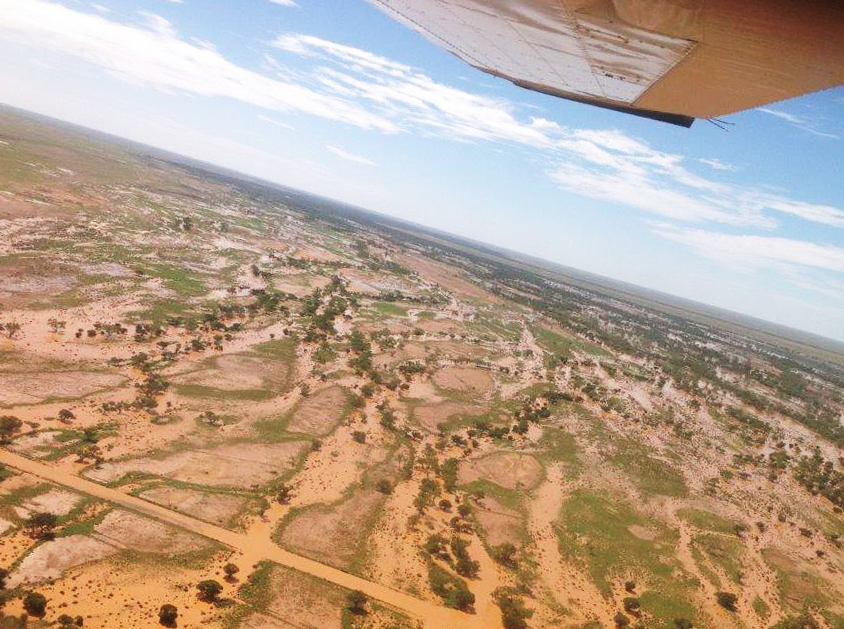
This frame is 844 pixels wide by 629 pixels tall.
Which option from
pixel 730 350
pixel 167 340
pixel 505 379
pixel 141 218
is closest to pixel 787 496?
pixel 505 379

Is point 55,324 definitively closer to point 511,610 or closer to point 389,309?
point 511,610

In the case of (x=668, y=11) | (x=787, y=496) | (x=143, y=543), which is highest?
(x=668, y=11)

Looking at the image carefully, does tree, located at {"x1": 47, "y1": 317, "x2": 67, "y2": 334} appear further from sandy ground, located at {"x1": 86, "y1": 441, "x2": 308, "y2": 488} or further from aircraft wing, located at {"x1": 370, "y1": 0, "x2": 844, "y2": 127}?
aircraft wing, located at {"x1": 370, "y1": 0, "x2": 844, "y2": 127}

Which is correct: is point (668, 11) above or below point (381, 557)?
above

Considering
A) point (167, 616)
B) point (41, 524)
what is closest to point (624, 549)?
point (167, 616)

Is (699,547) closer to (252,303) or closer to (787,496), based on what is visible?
(787,496)

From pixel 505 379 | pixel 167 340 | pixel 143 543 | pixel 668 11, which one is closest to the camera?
pixel 668 11

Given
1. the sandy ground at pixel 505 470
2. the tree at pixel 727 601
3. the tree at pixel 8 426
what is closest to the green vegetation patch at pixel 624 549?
the tree at pixel 727 601
